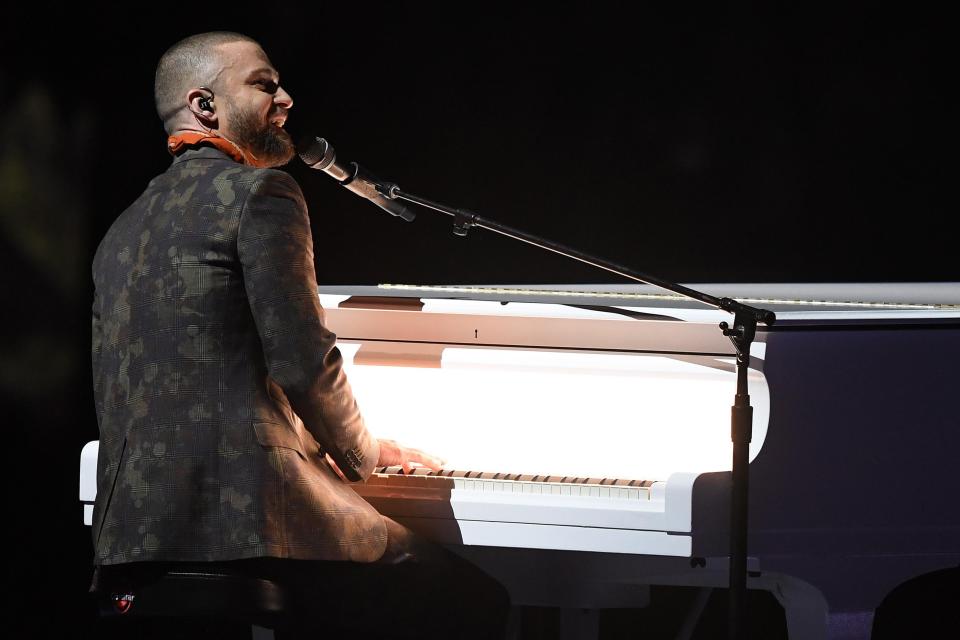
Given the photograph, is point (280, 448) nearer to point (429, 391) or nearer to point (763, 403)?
point (429, 391)

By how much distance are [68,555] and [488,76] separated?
2195mm

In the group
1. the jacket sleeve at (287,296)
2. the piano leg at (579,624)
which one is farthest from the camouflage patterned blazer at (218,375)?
the piano leg at (579,624)

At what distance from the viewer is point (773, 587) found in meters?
2.56

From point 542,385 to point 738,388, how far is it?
0.54 metres

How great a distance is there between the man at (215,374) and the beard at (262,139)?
51 millimetres

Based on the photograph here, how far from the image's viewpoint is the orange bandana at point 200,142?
6.36ft

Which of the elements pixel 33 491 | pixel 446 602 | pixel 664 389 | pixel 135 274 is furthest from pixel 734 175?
pixel 33 491

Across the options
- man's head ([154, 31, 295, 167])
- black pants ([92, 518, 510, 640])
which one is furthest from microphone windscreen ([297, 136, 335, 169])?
black pants ([92, 518, 510, 640])

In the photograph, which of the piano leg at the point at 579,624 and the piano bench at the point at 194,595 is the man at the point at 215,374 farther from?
the piano leg at the point at 579,624

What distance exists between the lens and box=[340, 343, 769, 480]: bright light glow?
2287mm

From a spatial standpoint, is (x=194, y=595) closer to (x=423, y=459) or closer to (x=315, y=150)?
(x=423, y=459)

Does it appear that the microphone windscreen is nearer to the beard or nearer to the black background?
the beard

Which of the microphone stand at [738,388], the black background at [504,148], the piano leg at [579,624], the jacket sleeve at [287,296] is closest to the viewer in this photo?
the jacket sleeve at [287,296]

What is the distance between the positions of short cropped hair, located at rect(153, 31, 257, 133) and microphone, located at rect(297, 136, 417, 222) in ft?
0.77
